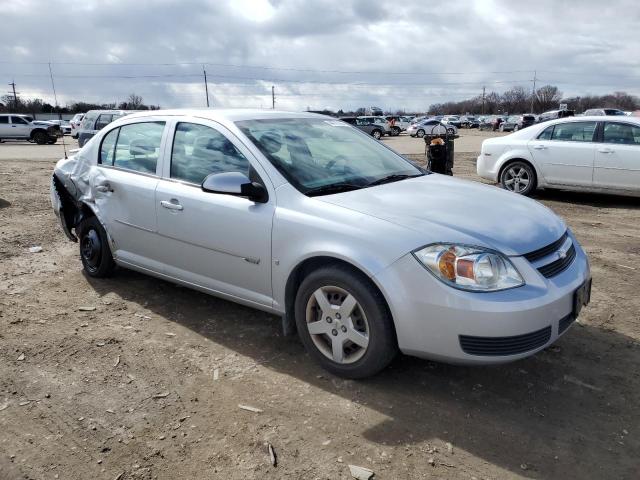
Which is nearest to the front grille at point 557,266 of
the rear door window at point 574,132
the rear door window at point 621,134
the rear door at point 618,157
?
the rear door at point 618,157

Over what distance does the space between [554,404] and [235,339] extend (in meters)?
2.13

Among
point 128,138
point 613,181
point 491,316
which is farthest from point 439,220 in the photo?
point 613,181

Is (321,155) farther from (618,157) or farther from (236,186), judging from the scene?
(618,157)

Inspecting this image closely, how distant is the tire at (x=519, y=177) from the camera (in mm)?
9648

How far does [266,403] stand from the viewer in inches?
122

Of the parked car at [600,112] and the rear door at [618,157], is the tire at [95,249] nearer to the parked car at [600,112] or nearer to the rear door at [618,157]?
the rear door at [618,157]

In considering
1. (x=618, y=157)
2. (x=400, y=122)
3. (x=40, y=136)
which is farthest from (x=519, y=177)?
(x=400, y=122)

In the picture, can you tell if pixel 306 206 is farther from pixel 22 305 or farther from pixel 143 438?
pixel 22 305

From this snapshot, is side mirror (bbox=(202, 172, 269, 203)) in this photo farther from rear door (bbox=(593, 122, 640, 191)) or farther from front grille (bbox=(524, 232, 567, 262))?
rear door (bbox=(593, 122, 640, 191))

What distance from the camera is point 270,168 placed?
139 inches

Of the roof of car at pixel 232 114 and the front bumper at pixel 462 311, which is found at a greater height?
the roof of car at pixel 232 114

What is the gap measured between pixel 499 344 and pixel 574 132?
300 inches

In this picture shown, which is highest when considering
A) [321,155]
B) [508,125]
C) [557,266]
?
[321,155]

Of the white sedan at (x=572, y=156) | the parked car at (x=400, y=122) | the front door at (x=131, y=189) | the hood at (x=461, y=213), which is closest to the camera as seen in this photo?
the hood at (x=461, y=213)
